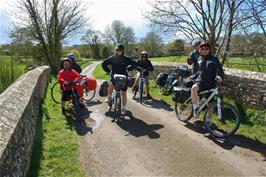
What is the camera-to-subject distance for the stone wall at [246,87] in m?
8.58

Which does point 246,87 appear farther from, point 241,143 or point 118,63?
point 118,63

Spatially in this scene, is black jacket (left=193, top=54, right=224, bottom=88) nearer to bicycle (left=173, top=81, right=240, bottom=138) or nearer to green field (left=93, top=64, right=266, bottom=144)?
bicycle (left=173, top=81, right=240, bottom=138)

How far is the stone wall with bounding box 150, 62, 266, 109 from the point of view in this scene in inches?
338

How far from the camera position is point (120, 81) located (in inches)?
338

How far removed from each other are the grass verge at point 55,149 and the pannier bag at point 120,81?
5.19ft

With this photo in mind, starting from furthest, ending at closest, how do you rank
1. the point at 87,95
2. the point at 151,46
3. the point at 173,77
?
the point at 151,46 → the point at 173,77 → the point at 87,95

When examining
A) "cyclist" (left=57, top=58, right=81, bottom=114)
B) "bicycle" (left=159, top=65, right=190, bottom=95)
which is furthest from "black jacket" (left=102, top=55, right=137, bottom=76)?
"bicycle" (left=159, top=65, right=190, bottom=95)

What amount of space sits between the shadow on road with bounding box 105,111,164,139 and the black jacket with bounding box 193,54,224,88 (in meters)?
1.61

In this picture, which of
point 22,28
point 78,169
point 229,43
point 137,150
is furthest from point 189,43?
point 22,28

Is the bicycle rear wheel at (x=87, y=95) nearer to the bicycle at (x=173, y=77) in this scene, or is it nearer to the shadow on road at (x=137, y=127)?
the bicycle at (x=173, y=77)

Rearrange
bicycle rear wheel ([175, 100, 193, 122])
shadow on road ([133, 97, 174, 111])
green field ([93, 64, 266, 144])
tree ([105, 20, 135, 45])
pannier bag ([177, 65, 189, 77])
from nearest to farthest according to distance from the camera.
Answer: green field ([93, 64, 266, 144]) < bicycle rear wheel ([175, 100, 193, 122]) < shadow on road ([133, 97, 174, 111]) < pannier bag ([177, 65, 189, 77]) < tree ([105, 20, 135, 45])

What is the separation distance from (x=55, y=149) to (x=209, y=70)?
3.83 m

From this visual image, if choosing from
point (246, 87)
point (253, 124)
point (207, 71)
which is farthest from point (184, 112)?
point (246, 87)

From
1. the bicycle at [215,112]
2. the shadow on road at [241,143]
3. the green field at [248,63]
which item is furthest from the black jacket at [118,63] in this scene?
the green field at [248,63]
